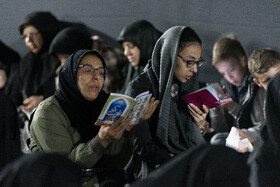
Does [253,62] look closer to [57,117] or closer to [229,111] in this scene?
[229,111]

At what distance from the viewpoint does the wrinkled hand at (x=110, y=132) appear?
8.05 ft

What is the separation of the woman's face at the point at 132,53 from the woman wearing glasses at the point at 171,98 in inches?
56.3

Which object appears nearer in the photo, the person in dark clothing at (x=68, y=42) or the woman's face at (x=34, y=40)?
the person in dark clothing at (x=68, y=42)

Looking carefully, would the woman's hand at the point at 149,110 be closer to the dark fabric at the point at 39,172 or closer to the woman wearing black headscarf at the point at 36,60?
the dark fabric at the point at 39,172

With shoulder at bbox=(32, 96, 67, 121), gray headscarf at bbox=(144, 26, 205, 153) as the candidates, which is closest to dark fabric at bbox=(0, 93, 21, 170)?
shoulder at bbox=(32, 96, 67, 121)

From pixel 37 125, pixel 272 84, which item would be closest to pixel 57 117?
pixel 37 125

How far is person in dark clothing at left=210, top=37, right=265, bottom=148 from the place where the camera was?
11.5 feet

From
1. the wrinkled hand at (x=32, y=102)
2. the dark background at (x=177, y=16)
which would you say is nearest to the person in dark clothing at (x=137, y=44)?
the dark background at (x=177, y=16)

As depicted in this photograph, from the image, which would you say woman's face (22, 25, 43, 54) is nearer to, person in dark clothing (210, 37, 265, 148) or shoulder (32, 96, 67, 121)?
person in dark clothing (210, 37, 265, 148)

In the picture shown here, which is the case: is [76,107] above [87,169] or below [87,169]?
above

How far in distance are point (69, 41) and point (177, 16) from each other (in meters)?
1.14

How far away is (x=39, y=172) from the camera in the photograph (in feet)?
5.19

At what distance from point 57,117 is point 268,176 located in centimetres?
109

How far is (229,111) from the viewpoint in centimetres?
378
